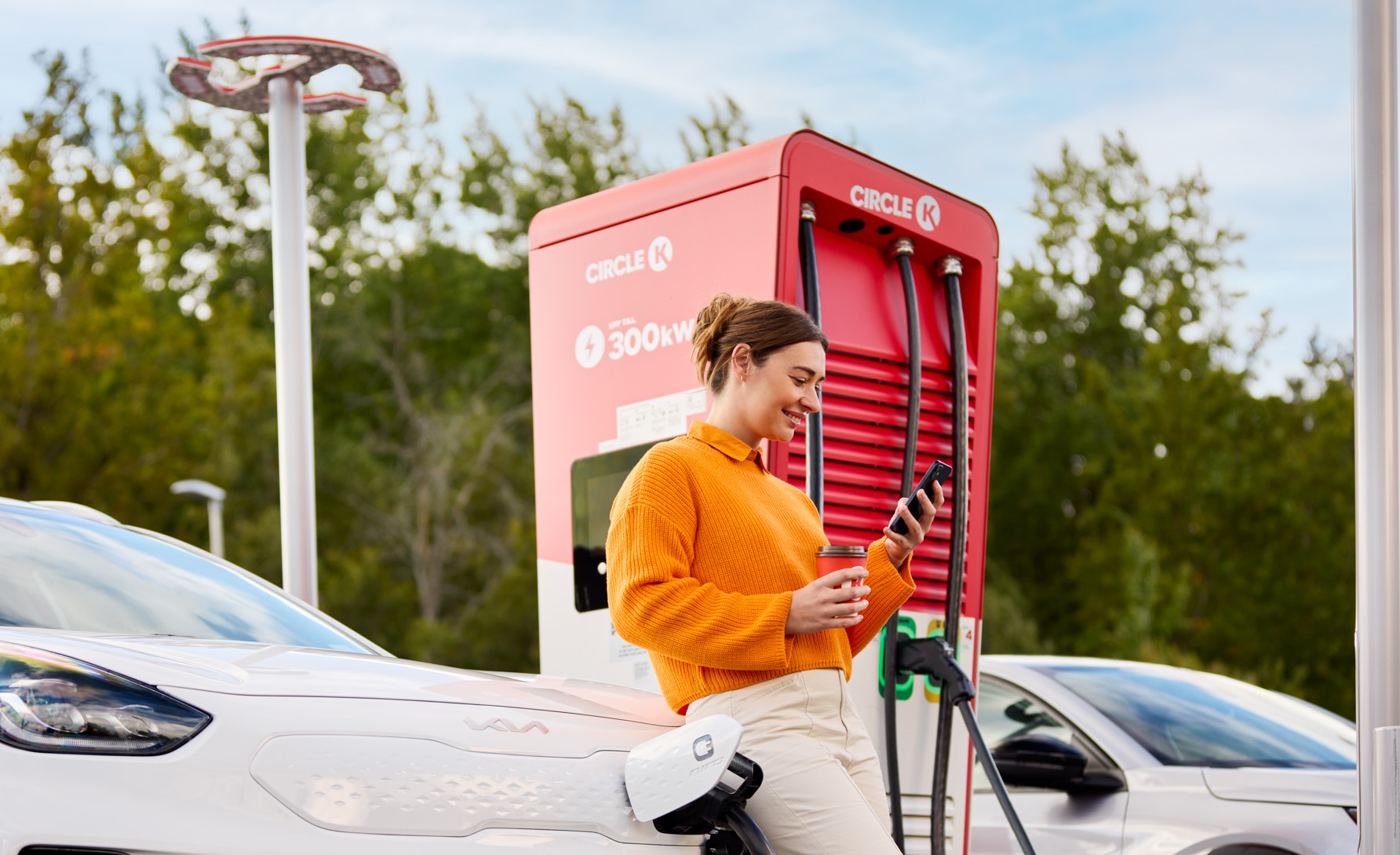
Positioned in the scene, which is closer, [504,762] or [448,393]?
[504,762]

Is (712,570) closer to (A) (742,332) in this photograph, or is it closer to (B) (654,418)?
(A) (742,332)

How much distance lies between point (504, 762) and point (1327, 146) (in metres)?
24.6

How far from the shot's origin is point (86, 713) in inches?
102

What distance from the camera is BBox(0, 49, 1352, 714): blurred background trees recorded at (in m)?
23.7

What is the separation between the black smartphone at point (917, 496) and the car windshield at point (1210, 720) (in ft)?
9.48

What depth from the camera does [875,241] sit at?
15.9 ft

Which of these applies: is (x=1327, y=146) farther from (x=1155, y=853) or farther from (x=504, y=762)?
(x=504, y=762)

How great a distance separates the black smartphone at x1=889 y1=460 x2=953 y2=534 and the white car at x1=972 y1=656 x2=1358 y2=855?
2.65m

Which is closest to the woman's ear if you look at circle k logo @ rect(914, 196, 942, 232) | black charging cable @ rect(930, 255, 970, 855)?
black charging cable @ rect(930, 255, 970, 855)

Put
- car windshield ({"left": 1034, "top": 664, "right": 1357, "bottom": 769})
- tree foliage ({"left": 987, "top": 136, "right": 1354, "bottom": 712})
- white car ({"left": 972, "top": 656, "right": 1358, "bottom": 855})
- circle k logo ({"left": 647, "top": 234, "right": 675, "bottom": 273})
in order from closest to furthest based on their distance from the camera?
circle k logo ({"left": 647, "top": 234, "right": 675, "bottom": 273})
white car ({"left": 972, "top": 656, "right": 1358, "bottom": 855})
car windshield ({"left": 1034, "top": 664, "right": 1357, "bottom": 769})
tree foliage ({"left": 987, "top": 136, "right": 1354, "bottom": 712})

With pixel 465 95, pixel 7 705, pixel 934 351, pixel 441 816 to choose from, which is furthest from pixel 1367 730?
pixel 465 95

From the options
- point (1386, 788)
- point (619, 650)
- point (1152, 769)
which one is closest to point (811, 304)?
point (619, 650)

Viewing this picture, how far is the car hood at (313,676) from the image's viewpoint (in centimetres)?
271

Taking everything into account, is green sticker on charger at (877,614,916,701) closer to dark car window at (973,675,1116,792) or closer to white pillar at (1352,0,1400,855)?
dark car window at (973,675,1116,792)
